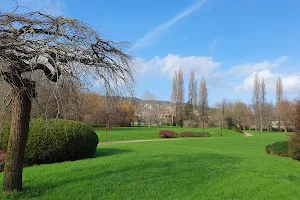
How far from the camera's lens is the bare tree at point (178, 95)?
6656 cm

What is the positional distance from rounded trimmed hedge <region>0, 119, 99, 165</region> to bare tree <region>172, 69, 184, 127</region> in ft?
182

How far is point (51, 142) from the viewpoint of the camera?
10.5 meters

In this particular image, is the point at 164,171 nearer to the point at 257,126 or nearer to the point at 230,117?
the point at 230,117

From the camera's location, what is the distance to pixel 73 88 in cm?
546

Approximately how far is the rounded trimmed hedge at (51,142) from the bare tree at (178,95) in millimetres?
55522

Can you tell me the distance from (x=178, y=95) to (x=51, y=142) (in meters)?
58.1

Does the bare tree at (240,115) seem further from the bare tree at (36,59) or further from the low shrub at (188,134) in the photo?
the bare tree at (36,59)

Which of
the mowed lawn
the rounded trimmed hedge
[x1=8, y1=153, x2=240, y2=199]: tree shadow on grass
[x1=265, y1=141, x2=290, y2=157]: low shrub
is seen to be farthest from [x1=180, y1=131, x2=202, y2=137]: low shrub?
the mowed lawn

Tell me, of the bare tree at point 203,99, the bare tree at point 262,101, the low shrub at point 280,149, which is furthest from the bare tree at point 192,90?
the low shrub at point 280,149

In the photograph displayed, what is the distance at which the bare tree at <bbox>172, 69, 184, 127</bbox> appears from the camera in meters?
66.6

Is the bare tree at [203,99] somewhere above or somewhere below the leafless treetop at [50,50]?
above

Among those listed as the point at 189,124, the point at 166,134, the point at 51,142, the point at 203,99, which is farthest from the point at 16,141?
the point at 203,99

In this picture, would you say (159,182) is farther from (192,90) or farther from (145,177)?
(192,90)

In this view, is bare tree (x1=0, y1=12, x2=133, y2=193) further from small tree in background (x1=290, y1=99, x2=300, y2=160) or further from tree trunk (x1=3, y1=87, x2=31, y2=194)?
small tree in background (x1=290, y1=99, x2=300, y2=160)
